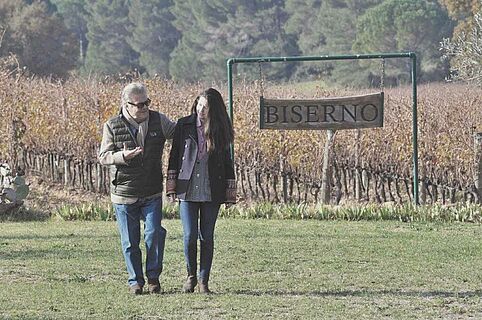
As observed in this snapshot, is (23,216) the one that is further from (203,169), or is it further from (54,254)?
(203,169)

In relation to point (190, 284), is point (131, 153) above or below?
above

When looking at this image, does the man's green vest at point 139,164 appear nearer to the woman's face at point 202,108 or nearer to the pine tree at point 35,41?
the woman's face at point 202,108

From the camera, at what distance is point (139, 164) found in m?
9.60

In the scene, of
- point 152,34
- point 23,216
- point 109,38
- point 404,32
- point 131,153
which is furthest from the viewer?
point 109,38

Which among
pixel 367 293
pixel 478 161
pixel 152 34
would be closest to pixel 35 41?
pixel 152 34

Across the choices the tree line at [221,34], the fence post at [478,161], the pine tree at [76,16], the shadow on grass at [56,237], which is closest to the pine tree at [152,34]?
the tree line at [221,34]

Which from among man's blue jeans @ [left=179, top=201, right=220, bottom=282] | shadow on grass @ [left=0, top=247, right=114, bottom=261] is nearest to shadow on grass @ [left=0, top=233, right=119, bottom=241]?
shadow on grass @ [left=0, top=247, right=114, bottom=261]

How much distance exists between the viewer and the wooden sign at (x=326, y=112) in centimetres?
1670

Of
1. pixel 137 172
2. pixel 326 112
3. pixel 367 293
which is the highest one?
pixel 326 112

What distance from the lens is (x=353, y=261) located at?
11594 millimetres

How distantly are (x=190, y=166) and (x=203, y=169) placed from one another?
105mm

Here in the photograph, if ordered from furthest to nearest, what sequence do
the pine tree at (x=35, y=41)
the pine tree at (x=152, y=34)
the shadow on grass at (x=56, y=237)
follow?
the pine tree at (x=152, y=34)
the pine tree at (x=35, y=41)
the shadow on grass at (x=56, y=237)

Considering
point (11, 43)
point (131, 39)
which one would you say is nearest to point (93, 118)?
point (11, 43)

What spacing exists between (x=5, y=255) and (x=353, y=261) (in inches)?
136
